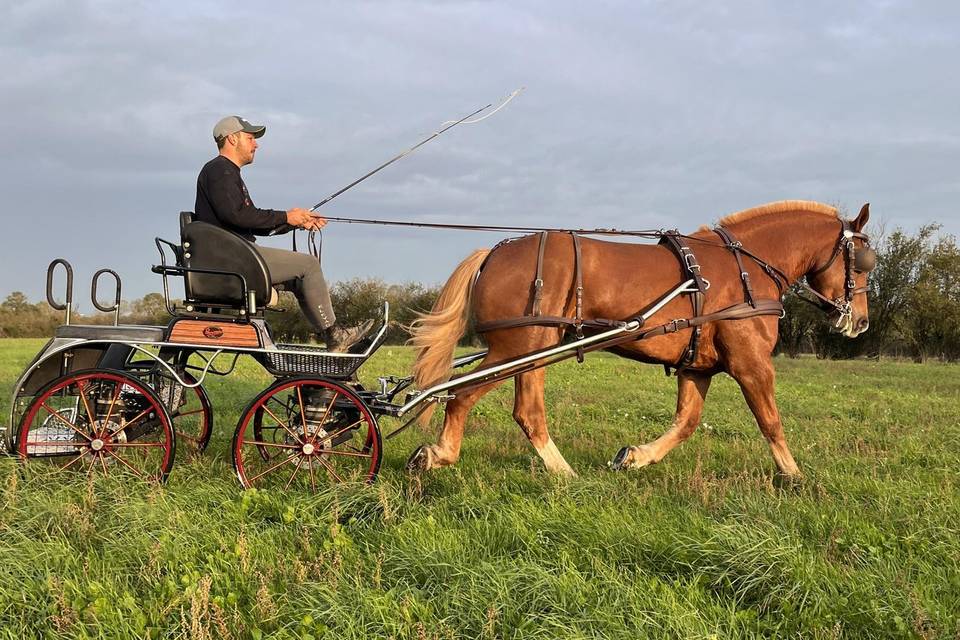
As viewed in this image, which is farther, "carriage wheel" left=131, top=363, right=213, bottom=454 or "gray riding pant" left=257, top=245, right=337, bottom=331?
"carriage wheel" left=131, top=363, right=213, bottom=454

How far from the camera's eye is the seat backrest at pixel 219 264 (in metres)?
4.95

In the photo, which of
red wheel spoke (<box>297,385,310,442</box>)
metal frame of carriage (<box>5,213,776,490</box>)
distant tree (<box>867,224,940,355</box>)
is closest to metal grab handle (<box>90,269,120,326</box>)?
metal frame of carriage (<box>5,213,776,490</box>)

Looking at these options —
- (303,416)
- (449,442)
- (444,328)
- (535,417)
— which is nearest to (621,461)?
(535,417)

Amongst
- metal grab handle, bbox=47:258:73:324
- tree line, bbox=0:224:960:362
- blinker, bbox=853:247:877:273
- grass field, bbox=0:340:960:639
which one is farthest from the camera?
tree line, bbox=0:224:960:362

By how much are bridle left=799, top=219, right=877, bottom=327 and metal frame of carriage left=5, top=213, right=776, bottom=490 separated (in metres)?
1.58

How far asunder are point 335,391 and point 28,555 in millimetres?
2123

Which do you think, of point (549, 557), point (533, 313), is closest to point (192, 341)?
point (533, 313)

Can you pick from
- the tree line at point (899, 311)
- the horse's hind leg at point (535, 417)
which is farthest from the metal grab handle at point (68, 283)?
the tree line at point (899, 311)

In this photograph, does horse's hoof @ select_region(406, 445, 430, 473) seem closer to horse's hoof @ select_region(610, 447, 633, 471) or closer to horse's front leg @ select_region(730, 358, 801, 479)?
horse's hoof @ select_region(610, 447, 633, 471)

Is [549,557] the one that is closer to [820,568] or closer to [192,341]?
[820,568]

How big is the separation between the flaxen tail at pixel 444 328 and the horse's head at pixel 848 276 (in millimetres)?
3015

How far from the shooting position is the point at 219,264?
5016 mm

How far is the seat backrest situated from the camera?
495cm

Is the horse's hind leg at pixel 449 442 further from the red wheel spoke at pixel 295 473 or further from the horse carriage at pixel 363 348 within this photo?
the red wheel spoke at pixel 295 473
